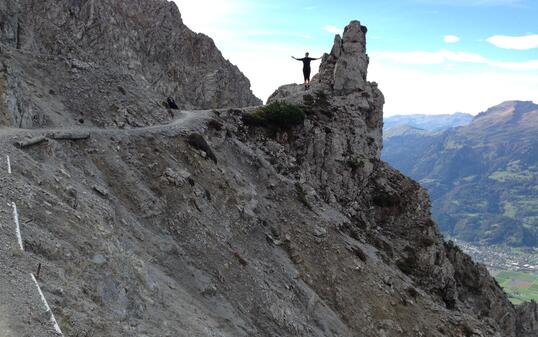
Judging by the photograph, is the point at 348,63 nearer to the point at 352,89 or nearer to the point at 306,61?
the point at 352,89

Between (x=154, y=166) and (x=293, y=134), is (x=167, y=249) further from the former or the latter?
(x=293, y=134)

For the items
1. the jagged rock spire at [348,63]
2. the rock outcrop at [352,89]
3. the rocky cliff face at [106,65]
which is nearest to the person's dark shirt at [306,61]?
the rock outcrop at [352,89]

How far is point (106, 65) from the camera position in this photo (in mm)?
50469

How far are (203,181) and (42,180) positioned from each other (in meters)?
18.6

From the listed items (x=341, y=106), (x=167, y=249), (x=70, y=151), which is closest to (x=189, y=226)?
(x=167, y=249)

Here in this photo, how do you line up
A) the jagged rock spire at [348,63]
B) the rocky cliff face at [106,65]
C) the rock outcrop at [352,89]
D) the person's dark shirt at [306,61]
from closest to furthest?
the rocky cliff face at [106,65]
the person's dark shirt at [306,61]
the rock outcrop at [352,89]
the jagged rock spire at [348,63]

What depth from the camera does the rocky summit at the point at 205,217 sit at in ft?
68.1

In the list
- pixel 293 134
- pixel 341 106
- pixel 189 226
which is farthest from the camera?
pixel 341 106

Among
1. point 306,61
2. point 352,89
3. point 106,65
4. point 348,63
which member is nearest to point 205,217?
point 106,65

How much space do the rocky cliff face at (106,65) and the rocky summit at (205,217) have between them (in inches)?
11.7

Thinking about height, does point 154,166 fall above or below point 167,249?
above

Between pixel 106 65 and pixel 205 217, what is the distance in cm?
2256

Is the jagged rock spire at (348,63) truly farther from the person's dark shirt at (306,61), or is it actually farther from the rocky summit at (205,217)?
the person's dark shirt at (306,61)

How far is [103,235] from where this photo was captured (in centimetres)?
2384
